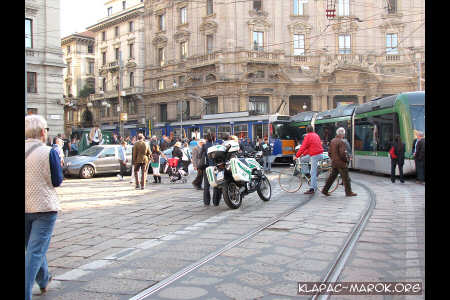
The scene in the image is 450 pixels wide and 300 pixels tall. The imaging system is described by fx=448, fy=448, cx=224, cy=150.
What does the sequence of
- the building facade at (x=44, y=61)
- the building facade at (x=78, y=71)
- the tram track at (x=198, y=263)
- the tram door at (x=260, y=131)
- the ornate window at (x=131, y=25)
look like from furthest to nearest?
the building facade at (x=78, y=71)
the ornate window at (x=131, y=25)
the building facade at (x=44, y=61)
the tram door at (x=260, y=131)
the tram track at (x=198, y=263)

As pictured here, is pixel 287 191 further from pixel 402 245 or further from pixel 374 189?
pixel 402 245

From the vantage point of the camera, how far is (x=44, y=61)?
2858 centimetres

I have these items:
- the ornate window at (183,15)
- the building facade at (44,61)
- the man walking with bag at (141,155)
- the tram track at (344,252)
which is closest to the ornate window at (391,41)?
the ornate window at (183,15)

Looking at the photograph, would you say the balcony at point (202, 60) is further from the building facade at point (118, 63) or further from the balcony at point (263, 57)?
the building facade at point (118, 63)

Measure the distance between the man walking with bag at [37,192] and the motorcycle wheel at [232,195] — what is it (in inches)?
206

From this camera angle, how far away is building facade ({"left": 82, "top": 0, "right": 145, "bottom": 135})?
4859 cm

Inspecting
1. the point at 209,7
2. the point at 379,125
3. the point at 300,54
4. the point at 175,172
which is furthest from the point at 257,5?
the point at 175,172

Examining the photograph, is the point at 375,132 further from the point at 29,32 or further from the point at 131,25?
the point at 131,25

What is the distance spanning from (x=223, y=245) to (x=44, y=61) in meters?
26.4

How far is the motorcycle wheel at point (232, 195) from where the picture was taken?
889 centimetres

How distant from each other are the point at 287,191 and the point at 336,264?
6945mm

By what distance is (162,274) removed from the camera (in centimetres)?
461

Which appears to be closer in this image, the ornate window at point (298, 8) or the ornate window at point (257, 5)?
the ornate window at point (257, 5)
